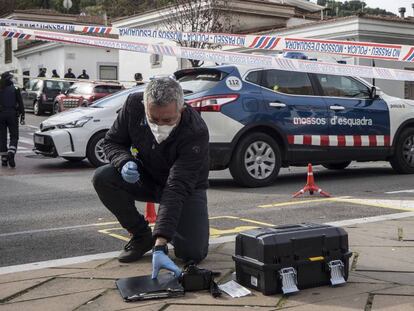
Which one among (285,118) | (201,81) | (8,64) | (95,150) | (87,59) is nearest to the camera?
(201,81)

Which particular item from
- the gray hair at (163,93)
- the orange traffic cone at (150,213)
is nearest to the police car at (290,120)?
the orange traffic cone at (150,213)

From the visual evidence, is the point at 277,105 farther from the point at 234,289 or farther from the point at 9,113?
the point at 9,113

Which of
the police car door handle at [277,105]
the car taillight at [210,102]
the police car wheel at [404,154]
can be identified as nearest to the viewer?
the car taillight at [210,102]

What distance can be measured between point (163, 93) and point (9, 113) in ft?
28.8

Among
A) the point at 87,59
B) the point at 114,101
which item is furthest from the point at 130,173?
the point at 87,59

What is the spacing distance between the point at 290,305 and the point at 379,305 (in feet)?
1.74

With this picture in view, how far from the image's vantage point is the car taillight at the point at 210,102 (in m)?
8.41

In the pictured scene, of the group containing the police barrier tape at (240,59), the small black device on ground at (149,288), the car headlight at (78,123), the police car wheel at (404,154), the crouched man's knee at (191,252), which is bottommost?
the small black device on ground at (149,288)

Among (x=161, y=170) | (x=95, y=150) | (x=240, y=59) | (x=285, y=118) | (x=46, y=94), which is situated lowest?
(x=95, y=150)

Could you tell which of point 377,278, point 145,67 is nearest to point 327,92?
point 377,278

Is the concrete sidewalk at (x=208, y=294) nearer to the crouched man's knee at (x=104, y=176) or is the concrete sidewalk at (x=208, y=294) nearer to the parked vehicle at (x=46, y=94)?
the crouched man's knee at (x=104, y=176)

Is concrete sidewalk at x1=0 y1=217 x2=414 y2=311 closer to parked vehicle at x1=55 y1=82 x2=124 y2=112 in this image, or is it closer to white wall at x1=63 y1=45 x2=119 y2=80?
parked vehicle at x1=55 y1=82 x2=124 y2=112

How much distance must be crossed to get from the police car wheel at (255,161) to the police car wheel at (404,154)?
236 centimetres

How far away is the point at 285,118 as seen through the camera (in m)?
8.95
